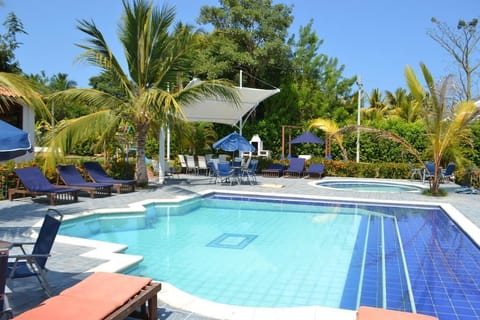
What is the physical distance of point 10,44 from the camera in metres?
26.1

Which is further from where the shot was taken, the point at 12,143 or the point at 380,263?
the point at 380,263

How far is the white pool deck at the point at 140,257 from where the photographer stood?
4.33 m

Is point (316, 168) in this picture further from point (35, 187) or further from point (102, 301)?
point (102, 301)

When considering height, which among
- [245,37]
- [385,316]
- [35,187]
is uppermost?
[245,37]

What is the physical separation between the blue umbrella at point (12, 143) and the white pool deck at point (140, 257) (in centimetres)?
151

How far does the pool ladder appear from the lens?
5090mm

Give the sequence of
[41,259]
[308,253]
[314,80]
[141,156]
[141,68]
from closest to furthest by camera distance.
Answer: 1. [41,259]
2. [308,253]
3. [141,68]
4. [141,156]
5. [314,80]

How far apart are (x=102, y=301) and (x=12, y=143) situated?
1723 millimetres

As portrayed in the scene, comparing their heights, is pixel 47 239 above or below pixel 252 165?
below

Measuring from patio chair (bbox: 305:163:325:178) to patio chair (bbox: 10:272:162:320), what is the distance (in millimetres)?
15802

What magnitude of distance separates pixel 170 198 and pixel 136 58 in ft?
A: 15.6

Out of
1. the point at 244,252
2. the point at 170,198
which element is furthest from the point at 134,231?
the point at 170,198

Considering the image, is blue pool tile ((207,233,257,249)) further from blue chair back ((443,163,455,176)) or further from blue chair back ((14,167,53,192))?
blue chair back ((443,163,455,176))

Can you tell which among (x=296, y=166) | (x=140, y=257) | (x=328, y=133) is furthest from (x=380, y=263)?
(x=328, y=133)
